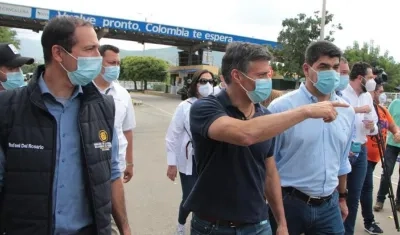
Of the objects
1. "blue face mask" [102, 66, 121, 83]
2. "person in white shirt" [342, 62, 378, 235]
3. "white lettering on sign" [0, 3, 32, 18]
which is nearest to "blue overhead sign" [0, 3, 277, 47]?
"white lettering on sign" [0, 3, 32, 18]

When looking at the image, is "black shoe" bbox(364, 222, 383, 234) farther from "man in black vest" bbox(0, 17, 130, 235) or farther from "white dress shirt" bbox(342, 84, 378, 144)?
"man in black vest" bbox(0, 17, 130, 235)

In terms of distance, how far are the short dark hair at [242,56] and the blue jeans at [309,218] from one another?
1.09 meters

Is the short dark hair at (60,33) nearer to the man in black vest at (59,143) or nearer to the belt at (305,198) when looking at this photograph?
the man in black vest at (59,143)

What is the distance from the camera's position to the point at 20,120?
1835mm

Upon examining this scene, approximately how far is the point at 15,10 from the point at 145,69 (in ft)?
79.7

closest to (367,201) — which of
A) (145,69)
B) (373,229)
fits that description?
(373,229)

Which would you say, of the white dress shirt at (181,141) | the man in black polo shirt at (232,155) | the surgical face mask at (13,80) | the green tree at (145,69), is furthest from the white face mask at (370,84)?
the green tree at (145,69)

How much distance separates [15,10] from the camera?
3028 cm

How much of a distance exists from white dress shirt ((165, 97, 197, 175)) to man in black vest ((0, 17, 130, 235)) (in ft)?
6.48

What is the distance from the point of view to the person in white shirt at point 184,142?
416 cm

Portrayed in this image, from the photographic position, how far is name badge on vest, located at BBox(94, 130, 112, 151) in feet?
6.68

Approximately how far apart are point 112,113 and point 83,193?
1.57 ft

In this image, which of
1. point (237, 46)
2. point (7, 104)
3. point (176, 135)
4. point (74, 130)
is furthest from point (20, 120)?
point (176, 135)

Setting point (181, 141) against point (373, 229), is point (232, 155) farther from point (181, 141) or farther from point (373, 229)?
point (373, 229)
